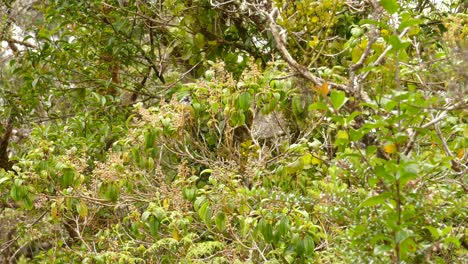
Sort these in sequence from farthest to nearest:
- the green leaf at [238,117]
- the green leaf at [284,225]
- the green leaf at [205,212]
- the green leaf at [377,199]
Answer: the green leaf at [238,117]
the green leaf at [205,212]
the green leaf at [284,225]
the green leaf at [377,199]

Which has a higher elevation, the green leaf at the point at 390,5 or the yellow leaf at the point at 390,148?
the green leaf at the point at 390,5

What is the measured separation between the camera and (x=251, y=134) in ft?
11.4

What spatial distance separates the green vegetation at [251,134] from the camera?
1.93 m

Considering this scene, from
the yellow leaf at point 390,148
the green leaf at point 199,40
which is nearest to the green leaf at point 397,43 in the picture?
the yellow leaf at point 390,148

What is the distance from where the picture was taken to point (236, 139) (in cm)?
396

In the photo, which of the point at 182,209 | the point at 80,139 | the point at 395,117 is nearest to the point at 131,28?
the point at 80,139

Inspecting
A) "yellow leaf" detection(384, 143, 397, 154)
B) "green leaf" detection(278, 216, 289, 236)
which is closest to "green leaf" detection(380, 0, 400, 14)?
"yellow leaf" detection(384, 143, 397, 154)

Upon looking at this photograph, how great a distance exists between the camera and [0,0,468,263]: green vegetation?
1.93m

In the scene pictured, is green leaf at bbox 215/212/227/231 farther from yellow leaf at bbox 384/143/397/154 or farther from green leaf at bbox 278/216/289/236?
yellow leaf at bbox 384/143/397/154

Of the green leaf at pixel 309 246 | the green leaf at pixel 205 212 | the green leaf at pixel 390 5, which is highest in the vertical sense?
the green leaf at pixel 390 5

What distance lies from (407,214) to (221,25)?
9.30 feet

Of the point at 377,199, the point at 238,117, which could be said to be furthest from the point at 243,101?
the point at 377,199

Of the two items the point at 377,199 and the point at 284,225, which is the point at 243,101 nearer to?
the point at 284,225

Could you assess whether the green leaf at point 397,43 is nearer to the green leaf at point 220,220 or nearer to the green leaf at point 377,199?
the green leaf at point 377,199
